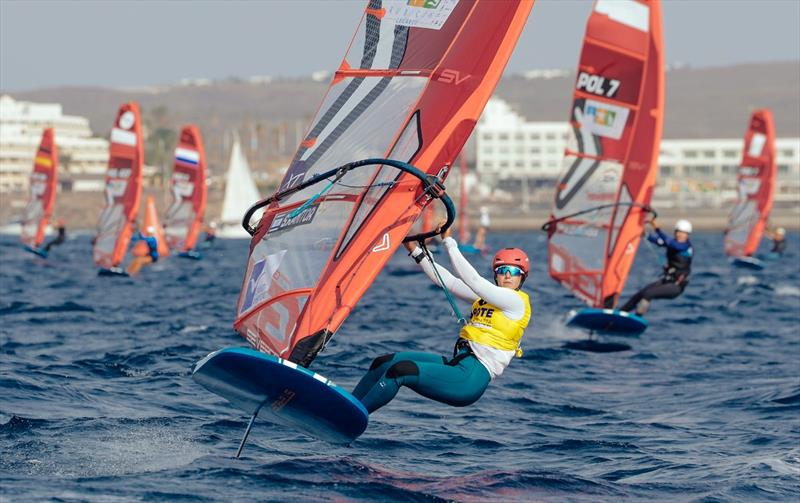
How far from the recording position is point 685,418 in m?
10.9

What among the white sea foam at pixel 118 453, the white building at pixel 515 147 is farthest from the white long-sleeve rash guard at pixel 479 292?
the white building at pixel 515 147

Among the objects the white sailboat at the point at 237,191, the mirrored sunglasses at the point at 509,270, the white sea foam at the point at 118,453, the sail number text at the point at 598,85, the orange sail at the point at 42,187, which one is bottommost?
the white sailboat at the point at 237,191

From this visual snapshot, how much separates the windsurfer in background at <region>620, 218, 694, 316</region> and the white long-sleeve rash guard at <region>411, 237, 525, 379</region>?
1007cm

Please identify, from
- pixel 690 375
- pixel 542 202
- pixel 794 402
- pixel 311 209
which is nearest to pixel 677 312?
pixel 690 375

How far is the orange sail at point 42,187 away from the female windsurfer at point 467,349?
3014 cm

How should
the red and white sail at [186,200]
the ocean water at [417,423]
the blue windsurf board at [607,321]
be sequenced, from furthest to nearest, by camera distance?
1. the red and white sail at [186,200]
2. the blue windsurf board at [607,321]
3. the ocean water at [417,423]

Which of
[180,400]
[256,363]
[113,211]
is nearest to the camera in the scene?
[256,363]

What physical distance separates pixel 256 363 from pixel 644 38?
13.7 metres

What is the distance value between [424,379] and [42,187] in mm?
31381

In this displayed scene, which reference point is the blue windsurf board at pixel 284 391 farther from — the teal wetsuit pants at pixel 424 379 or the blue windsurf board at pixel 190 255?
the blue windsurf board at pixel 190 255

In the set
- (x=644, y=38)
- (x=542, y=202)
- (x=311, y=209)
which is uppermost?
(x=644, y=38)

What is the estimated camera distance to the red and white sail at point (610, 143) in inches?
756

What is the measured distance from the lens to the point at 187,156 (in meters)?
42.1

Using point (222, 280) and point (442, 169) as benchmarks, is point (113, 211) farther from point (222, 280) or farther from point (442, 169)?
point (442, 169)
